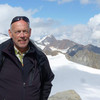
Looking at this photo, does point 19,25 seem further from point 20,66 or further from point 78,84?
point 78,84

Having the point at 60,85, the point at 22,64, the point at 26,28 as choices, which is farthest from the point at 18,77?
the point at 60,85

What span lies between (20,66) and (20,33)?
16.7 inches

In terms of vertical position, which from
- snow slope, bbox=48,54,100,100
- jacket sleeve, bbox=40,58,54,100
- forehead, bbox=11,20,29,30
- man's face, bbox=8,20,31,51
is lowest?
snow slope, bbox=48,54,100,100

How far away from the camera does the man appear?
2436mm

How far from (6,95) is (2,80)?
0.19 metres

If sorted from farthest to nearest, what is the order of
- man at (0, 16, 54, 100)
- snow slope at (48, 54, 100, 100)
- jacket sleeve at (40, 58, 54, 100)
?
snow slope at (48, 54, 100, 100)
jacket sleeve at (40, 58, 54, 100)
man at (0, 16, 54, 100)

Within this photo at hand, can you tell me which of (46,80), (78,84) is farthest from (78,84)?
(46,80)

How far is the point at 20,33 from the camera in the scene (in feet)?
8.19

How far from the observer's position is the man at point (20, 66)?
7.99 feet

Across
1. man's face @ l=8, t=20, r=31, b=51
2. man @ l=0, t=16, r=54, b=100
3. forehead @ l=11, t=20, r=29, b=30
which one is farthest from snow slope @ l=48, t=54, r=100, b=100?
forehead @ l=11, t=20, r=29, b=30

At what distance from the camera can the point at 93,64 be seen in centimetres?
2452

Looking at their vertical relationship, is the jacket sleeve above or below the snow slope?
above

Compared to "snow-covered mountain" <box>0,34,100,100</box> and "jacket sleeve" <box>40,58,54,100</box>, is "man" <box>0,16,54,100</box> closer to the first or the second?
"jacket sleeve" <box>40,58,54,100</box>

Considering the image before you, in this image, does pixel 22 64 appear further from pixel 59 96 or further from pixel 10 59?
pixel 59 96
